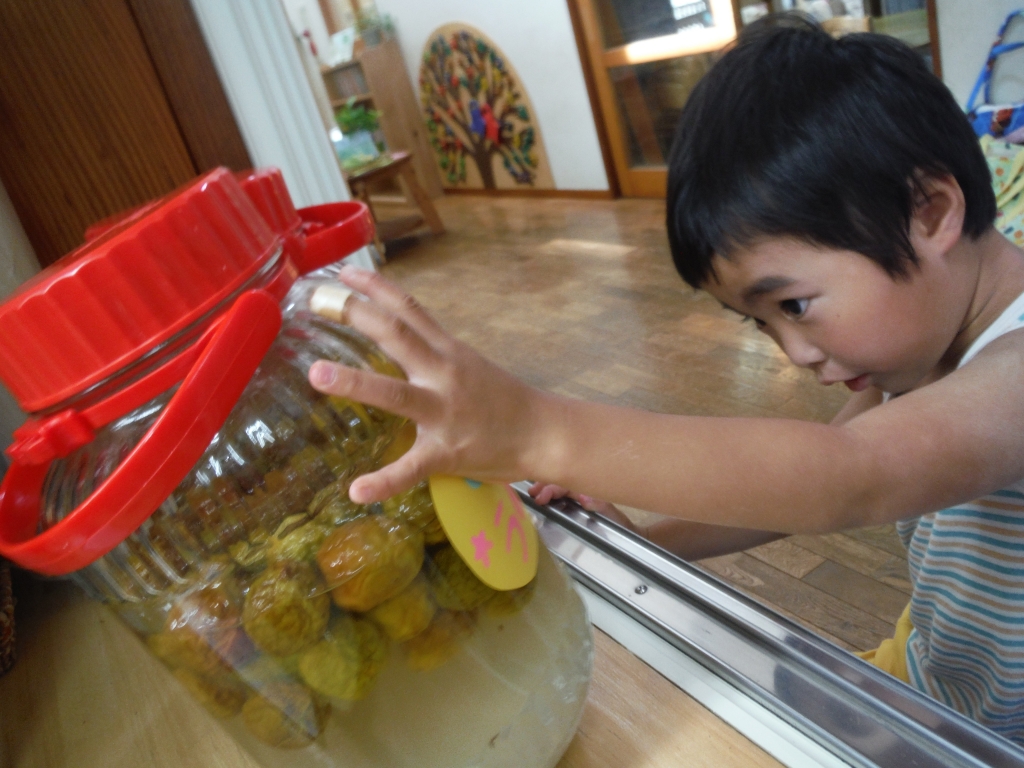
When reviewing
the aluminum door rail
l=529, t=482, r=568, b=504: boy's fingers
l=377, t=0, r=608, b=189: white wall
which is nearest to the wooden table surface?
the aluminum door rail

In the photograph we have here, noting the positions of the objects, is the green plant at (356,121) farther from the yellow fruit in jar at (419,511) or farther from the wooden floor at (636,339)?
the yellow fruit in jar at (419,511)

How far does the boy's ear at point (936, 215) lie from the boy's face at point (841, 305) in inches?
0.6

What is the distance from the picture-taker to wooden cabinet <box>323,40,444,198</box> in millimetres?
4902

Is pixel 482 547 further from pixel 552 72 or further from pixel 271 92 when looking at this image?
pixel 552 72

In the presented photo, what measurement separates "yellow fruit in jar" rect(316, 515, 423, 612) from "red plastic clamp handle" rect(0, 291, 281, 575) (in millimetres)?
72

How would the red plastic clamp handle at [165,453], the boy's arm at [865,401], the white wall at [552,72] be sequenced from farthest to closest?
the white wall at [552,72], the boy's arm at [865,401], the red plastic clamp handle at [165,453]

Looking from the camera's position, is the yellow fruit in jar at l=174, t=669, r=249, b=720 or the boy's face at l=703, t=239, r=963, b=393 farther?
the boy's face at l=703, t=239, r=963, b=393

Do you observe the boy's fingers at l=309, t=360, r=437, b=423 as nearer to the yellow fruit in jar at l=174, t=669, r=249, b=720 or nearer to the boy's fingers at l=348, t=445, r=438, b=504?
the boy's fingers at l=348, t=445, r=438, b=504

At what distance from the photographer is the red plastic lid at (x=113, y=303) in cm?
26

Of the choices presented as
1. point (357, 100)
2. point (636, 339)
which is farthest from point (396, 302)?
point (357, 100)

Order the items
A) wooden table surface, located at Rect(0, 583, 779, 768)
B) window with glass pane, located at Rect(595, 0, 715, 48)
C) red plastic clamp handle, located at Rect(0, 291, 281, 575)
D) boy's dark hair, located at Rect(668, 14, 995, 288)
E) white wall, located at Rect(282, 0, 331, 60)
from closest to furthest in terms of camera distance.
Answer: red plastic clamp handle, located at Rect(0, 291, 281, 575) → wooden table surface, located at Rect(0, 583, 779, 768) → boy's dark hair, located at Rect(668, 14, 995, 288) → window with glass pane, located at Rect(595, 0, 715, 48) → white wall, located at Rect(282, 0, 331, 60)

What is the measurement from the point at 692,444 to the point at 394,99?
199 inches

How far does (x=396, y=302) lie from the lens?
12.2 inches

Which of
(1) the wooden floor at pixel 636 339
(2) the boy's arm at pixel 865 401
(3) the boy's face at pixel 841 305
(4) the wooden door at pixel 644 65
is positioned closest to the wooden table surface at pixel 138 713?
(3) the boy's face at pixel 841 305
